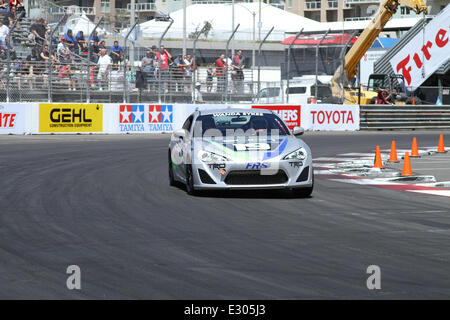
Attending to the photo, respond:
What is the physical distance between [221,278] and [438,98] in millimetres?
34545

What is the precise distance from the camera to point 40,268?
6.82 m

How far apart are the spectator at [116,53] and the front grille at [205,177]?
1923 cm

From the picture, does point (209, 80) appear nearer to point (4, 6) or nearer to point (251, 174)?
point (4, 6)

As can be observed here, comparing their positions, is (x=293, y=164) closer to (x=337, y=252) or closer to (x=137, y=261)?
(x=337, y=252)

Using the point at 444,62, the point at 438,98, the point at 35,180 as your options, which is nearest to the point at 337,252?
the point at 35,180

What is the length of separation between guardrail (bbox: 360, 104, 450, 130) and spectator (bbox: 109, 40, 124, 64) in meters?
9.74

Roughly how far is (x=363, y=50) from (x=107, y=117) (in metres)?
13.7

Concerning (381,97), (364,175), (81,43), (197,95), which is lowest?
(364,175)

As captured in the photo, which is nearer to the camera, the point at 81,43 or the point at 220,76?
the point at 81,43

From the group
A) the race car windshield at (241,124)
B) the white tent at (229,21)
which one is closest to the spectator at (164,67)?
the race car windshield at (241,124)

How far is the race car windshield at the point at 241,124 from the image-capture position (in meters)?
12.8

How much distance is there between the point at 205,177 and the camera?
1180 centimetres

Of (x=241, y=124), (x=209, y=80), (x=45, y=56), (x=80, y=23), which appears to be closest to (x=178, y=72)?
(x=209, y=80)

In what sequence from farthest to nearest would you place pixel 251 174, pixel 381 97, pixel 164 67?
1. pixel 381 97
2. pixel 164 67
3. pixel 251 174
